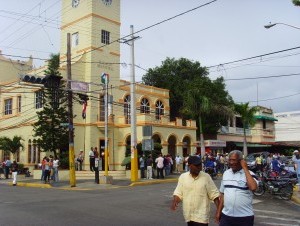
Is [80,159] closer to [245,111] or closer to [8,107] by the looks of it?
[8,107]

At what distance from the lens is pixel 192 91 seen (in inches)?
1578

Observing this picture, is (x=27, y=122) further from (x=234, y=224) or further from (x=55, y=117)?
(x=234, y=224)

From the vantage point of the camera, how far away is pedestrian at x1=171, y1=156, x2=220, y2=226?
5.78m

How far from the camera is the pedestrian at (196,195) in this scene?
5.78 m

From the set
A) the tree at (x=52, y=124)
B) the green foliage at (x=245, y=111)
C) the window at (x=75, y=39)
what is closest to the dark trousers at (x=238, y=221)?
the tree at (x=52, y=124)

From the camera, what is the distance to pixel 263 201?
52.2 feet

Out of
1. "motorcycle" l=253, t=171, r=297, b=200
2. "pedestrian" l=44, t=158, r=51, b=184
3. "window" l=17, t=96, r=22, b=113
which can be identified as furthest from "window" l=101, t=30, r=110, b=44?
"motorcycle" l=253, t=171, r=297, b=200

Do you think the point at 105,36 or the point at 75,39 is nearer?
the point at 105,36

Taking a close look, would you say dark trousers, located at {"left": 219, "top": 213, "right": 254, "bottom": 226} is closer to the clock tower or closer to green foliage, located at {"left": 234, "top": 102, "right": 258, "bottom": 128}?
the clock tower

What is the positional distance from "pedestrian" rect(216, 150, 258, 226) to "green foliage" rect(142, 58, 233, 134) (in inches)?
1330

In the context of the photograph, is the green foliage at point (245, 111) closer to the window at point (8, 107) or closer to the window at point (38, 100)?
the window at point (38, 100)

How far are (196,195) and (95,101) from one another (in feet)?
107

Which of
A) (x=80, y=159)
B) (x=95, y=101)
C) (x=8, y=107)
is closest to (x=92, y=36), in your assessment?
(x=95, y=101)

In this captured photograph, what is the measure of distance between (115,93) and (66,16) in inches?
349
